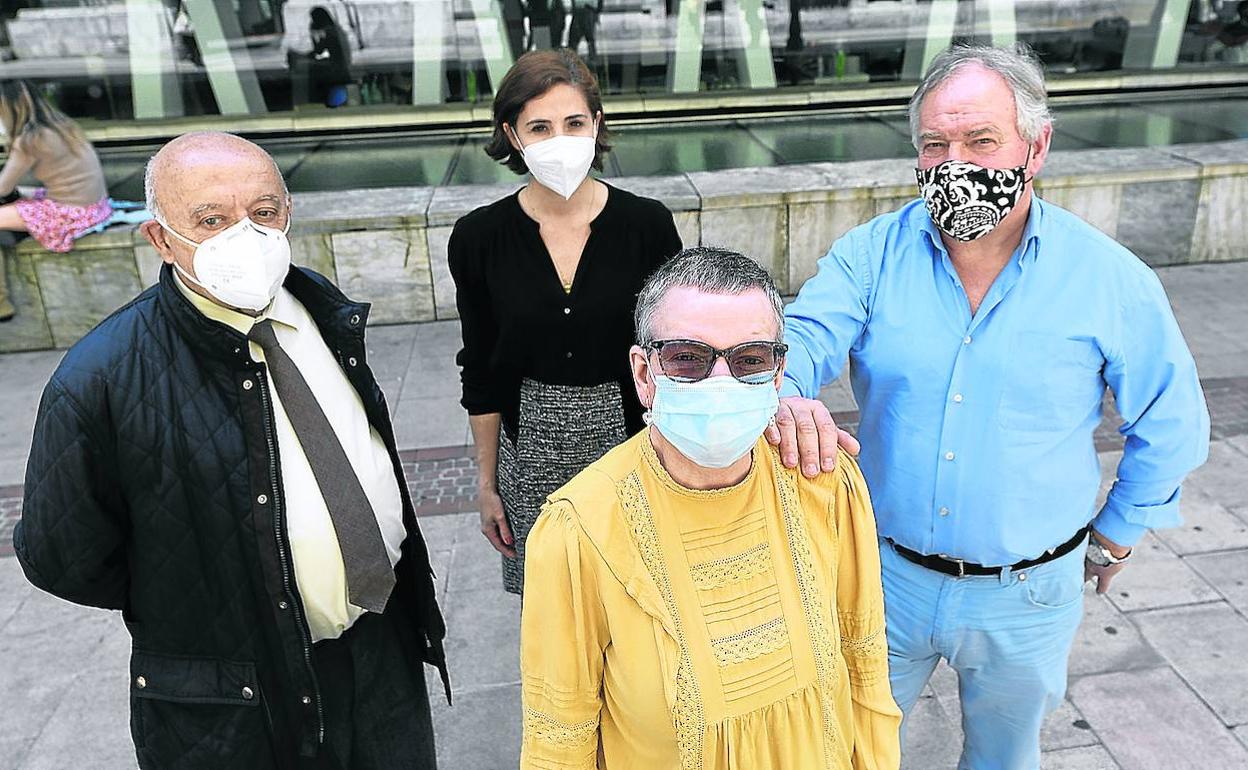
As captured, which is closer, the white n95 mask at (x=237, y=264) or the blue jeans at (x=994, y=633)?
the white n95 mask at (x=237, y=264)

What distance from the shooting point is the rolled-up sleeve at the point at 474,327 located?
2916 millimetres

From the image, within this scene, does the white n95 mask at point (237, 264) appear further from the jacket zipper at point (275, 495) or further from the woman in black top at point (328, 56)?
the woman in black top at point (328, 56)

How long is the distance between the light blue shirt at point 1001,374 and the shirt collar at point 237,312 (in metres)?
1.23

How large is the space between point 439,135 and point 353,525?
1054cm

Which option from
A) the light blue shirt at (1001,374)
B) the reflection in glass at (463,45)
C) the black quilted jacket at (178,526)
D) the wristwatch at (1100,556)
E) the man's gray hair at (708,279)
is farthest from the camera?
the reflection in glass at (463,45)

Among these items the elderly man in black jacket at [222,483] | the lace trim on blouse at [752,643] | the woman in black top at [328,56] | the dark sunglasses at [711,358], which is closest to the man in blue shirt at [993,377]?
the dark sunglasses at [711,358]

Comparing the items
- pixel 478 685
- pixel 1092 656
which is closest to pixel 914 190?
pixel 1092 656

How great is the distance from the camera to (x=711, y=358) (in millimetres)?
1726

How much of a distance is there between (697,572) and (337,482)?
986mm

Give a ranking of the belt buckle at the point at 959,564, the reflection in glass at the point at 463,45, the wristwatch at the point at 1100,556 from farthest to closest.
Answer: the reflection in glass at the point at 463,45, the wristwatch at the point at 1100,556, the belt buckle at the point at 959,564

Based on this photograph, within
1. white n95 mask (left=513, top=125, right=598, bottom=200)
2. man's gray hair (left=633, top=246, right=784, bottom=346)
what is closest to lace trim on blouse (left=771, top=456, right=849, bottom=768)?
man's gray hair (left=633, top=246, right=784, bottom=346)

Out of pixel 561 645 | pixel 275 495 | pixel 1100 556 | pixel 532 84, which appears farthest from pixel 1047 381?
pixel 275 495

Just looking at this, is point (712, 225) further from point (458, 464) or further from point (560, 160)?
point (560, 160)

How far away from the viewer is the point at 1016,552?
7.54ft
